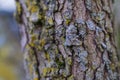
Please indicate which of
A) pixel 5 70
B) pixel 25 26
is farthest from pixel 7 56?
pixel 25 26

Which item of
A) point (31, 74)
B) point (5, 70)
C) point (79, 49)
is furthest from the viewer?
point (5, 70)

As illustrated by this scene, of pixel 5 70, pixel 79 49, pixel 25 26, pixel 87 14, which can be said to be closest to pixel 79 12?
pixel 87 14

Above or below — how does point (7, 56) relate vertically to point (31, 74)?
below

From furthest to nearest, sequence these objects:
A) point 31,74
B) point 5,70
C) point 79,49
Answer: point 5,70 → point 31,74 → point 79,49

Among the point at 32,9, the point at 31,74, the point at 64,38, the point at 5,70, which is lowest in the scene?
the point at 5,70

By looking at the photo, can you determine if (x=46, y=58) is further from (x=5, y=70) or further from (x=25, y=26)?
(x=5, y=70)

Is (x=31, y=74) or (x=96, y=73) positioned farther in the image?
(x=31, y=74)

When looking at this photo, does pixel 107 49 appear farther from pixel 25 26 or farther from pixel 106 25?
pixel 25 26
